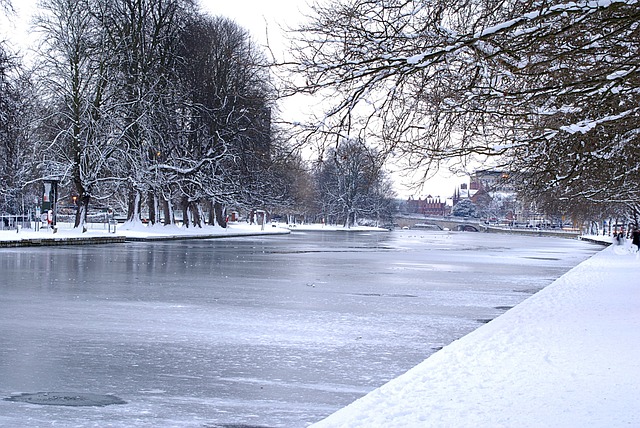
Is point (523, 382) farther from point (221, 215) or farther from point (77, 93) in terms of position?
point (221, 215)

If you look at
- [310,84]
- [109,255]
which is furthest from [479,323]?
[109,255]

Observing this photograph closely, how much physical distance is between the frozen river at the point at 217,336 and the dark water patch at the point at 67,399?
137 mm

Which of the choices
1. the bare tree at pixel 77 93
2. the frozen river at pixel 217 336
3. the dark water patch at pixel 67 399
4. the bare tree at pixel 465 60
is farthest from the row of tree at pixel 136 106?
the dark water patch at pixel 67 399

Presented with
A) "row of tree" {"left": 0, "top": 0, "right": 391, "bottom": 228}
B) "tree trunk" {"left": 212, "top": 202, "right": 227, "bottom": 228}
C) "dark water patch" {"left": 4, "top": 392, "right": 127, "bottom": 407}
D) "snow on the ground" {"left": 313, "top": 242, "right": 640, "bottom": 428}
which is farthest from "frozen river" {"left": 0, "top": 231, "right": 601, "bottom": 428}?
"tree trunk" {"left": 212, "top": 202, "right": 227, "bottom": 228}

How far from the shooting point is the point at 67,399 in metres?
8.42

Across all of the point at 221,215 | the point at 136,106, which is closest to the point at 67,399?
the point at 136,106

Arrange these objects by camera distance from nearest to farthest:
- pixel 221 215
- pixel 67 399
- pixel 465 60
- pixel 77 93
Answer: pixel 67 399, pixel 465 60, pixel 77 93, pixel 221 215

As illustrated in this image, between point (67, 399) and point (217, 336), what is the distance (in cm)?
467

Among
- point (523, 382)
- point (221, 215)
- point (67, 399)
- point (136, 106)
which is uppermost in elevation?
point (136, 106)

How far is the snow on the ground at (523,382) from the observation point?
274 inches

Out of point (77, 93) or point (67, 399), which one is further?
point (77, 93)

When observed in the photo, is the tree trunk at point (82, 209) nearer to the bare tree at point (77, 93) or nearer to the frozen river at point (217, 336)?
the bare tree at point (77, 93)

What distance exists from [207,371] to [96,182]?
150ft

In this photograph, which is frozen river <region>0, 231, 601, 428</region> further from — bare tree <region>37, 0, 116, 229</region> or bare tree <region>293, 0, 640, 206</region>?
bare tree <region>37, 0, 116, 229</region>
